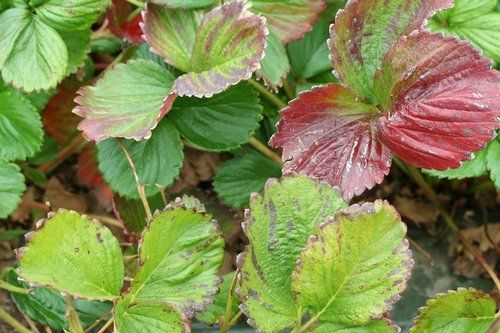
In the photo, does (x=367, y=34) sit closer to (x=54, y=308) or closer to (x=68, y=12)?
(x=68, y=12)

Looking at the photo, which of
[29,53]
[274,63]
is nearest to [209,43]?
[274,63]

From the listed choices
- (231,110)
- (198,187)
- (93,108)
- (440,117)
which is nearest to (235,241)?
(198,187)

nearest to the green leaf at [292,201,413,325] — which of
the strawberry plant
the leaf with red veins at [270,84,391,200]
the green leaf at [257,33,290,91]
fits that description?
the strawberry plant

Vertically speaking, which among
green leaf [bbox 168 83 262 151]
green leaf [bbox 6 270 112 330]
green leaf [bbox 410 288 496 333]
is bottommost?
green leaf [bbox 6 270 112 330]

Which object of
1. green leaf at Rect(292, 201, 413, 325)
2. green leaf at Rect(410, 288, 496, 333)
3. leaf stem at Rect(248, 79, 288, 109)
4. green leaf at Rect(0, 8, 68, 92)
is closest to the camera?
green leaf at Rect(292, 201, 413, 325)

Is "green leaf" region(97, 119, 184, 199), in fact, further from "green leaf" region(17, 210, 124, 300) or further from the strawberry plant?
"green leaf" region(17, 210, 124, 300)

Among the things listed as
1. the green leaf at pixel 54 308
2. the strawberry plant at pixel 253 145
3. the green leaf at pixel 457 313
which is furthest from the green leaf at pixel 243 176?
the green leaf at pixel 457 313
